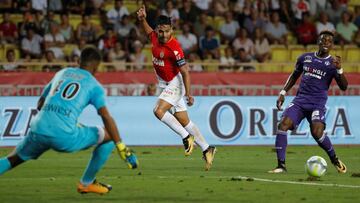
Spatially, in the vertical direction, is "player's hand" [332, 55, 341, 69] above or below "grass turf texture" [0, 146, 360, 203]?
above

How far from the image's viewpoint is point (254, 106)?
76.7ft

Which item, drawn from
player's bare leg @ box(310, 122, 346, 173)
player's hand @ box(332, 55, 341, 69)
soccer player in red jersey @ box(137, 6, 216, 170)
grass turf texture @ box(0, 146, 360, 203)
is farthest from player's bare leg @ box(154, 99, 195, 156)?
player's hand @ box(332, 55, 341, 69)

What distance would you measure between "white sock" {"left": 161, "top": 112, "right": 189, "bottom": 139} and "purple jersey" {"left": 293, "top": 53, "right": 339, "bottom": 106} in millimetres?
1948

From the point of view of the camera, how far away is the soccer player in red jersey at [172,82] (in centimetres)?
1672

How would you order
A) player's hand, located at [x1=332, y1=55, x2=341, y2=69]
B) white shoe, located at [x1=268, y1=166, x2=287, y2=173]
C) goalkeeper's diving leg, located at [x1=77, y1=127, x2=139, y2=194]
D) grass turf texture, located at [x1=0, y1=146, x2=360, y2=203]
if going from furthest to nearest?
white shoe, located at [x1=268, y1=166, x2=287, y2=173] → player's hand, located at [x1=332, y1=55, x2=341, y2=69] → grass turf texture, located at [x1=0, y1=146, x2=360, y2=203] → goalkeeper's diving leg, located at [x1=77, y1=127, x2=139, y2=194]

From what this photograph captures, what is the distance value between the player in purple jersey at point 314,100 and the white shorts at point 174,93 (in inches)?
73.6

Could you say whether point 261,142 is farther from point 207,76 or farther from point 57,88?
point 57,88

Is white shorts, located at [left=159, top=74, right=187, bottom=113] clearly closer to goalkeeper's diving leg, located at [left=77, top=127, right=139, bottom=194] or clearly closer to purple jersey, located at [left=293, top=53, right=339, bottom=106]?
purple jersey, located at [left=293, top=53, right=339, bottom=106]

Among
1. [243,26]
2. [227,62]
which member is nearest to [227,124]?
[227,62]

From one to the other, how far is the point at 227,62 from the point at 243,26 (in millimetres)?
1858

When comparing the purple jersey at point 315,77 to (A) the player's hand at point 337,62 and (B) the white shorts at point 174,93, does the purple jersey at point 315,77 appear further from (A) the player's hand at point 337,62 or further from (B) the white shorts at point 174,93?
(B) the white shorts at point 174,93

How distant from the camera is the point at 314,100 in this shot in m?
16.2

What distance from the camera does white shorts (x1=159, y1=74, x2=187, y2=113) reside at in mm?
17094

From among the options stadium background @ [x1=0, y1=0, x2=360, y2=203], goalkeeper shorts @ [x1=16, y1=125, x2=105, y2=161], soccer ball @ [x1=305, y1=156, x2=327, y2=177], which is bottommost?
stadium background @ [x1=0, y1=0, x2=360, y2=203]
